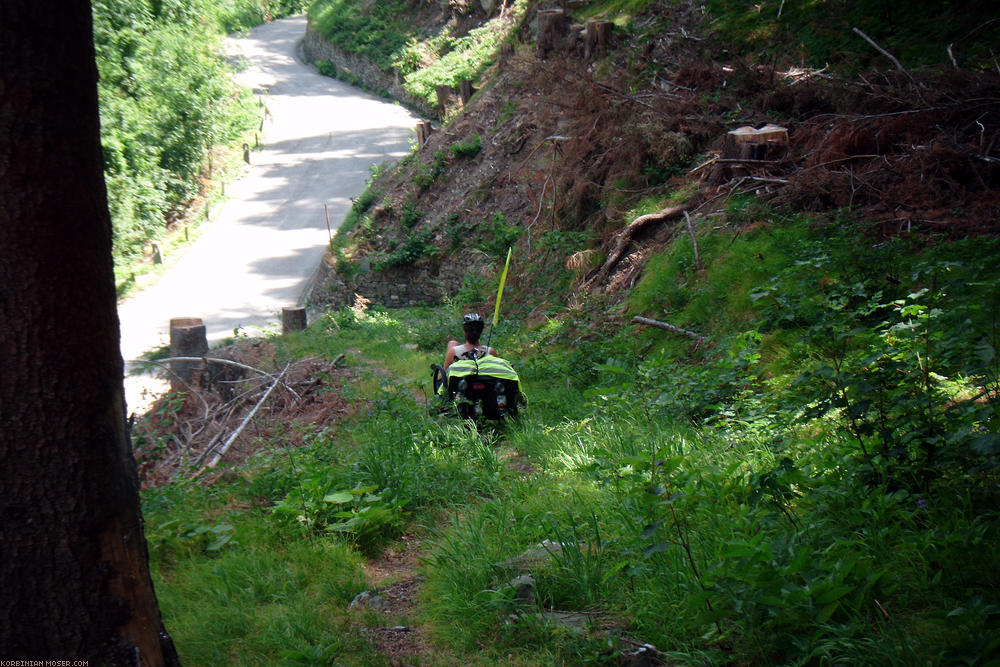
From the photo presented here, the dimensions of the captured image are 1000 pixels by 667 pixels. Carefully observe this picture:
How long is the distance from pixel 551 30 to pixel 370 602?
46.6ft

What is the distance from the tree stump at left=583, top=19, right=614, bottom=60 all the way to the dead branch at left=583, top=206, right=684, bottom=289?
5599mm

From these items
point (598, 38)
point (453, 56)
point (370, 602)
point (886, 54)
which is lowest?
point (370, 602)

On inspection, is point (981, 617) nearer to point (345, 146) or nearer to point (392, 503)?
point (392, 503)

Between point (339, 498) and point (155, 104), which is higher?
point (155, 104)

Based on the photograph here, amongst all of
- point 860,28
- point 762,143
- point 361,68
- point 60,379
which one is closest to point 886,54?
point 860,28

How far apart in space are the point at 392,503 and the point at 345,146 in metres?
29.3

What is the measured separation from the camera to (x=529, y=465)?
5.88 meters

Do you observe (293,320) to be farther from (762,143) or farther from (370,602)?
(370,602)

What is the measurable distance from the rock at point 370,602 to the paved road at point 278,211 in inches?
435

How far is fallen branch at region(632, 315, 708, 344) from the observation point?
738 centimetres

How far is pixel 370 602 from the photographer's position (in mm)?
4238

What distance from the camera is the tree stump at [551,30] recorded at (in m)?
15.8

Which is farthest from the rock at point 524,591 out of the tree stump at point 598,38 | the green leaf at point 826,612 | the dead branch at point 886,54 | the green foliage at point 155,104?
the green foliage at point 155,104

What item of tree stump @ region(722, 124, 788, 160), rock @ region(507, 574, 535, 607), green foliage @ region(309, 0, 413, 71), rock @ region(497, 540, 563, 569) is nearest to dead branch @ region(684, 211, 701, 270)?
tree stump @ region(722, 124, 788, 160)
